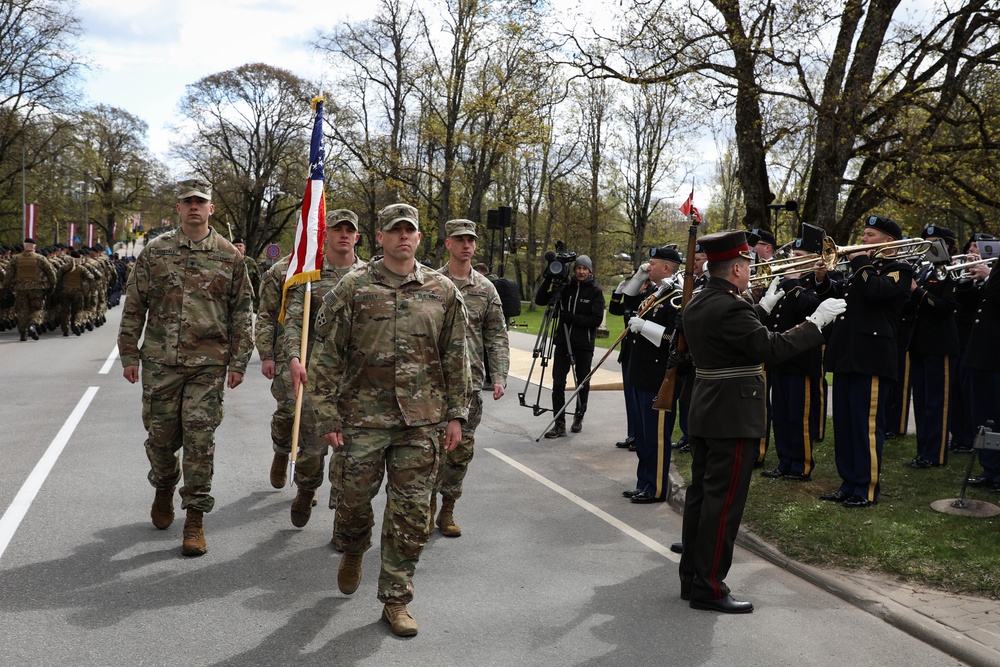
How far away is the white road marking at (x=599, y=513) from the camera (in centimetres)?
623

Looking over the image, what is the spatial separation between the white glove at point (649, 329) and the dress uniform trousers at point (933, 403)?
328 cm

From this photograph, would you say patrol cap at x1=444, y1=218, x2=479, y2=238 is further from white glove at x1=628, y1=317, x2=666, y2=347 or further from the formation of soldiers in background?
the formation of soldiers in background

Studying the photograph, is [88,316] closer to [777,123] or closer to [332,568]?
[777,123]

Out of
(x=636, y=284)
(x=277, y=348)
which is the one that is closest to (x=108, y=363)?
(x=277, y=348)

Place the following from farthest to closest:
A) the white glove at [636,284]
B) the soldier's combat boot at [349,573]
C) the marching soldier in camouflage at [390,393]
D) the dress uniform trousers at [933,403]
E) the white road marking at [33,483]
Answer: the dress uniform trousers at [933,403] → the white glove at [636,284] → the white road marking at [33,483] → the soldier's combat boot at [349,573] → the marching soldier in camouflage at [390,393]

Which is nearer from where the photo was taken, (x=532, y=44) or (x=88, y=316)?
(x=532, y=44)

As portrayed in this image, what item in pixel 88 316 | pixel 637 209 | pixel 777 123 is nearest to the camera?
pixel 777 123

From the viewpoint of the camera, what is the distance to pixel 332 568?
18.1 feet

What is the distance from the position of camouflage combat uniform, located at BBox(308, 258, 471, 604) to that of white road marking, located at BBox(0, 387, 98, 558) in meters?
2.53

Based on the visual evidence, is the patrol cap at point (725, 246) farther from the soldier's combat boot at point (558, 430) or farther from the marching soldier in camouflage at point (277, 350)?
the soldier's combat boot at point (558, 430)

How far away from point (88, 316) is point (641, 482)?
64.6 ft

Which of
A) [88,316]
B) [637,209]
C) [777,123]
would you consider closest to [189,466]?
[777,123]

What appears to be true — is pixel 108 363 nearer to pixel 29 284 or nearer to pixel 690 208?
pixel 29 284

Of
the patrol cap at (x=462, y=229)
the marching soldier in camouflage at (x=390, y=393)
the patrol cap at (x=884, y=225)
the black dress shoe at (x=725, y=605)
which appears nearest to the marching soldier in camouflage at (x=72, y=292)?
the patrol cap at (x=462, y=229)
